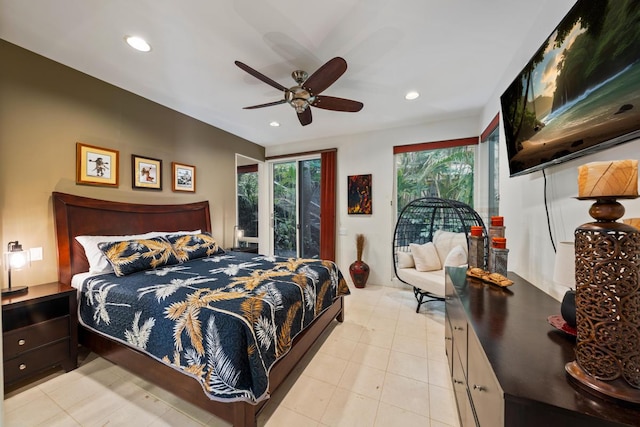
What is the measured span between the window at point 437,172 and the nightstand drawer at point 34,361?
4.25m

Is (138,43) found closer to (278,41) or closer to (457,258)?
(278,41)

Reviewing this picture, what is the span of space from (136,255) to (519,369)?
2.86 m

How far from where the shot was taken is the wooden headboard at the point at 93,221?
2.26 metres

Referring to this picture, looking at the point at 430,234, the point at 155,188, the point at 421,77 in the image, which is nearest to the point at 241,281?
the point at 155,188

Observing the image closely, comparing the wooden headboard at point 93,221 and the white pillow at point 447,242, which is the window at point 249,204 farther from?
the white pillow at point 447,242

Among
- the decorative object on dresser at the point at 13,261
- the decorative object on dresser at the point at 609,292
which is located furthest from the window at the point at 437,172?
the decorative object on dresser at the point at 13,261

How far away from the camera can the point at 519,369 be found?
80cm

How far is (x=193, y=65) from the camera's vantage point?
91.7 inches

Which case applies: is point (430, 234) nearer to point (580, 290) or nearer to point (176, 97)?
point (580, 290)

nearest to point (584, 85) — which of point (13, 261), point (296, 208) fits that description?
point (13, 261)

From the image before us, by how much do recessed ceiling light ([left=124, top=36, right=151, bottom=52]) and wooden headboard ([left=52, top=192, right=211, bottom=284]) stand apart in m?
1.55

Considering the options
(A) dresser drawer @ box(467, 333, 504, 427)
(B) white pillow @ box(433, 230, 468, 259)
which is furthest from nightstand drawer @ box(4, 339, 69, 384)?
(B) white pillow @ box(433, 230, 468, 259)

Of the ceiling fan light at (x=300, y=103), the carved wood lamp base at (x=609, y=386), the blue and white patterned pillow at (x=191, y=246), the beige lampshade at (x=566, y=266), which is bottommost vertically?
the carved wood lamp base at (x=609, y=386)

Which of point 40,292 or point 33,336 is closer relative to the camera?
point 33,336
